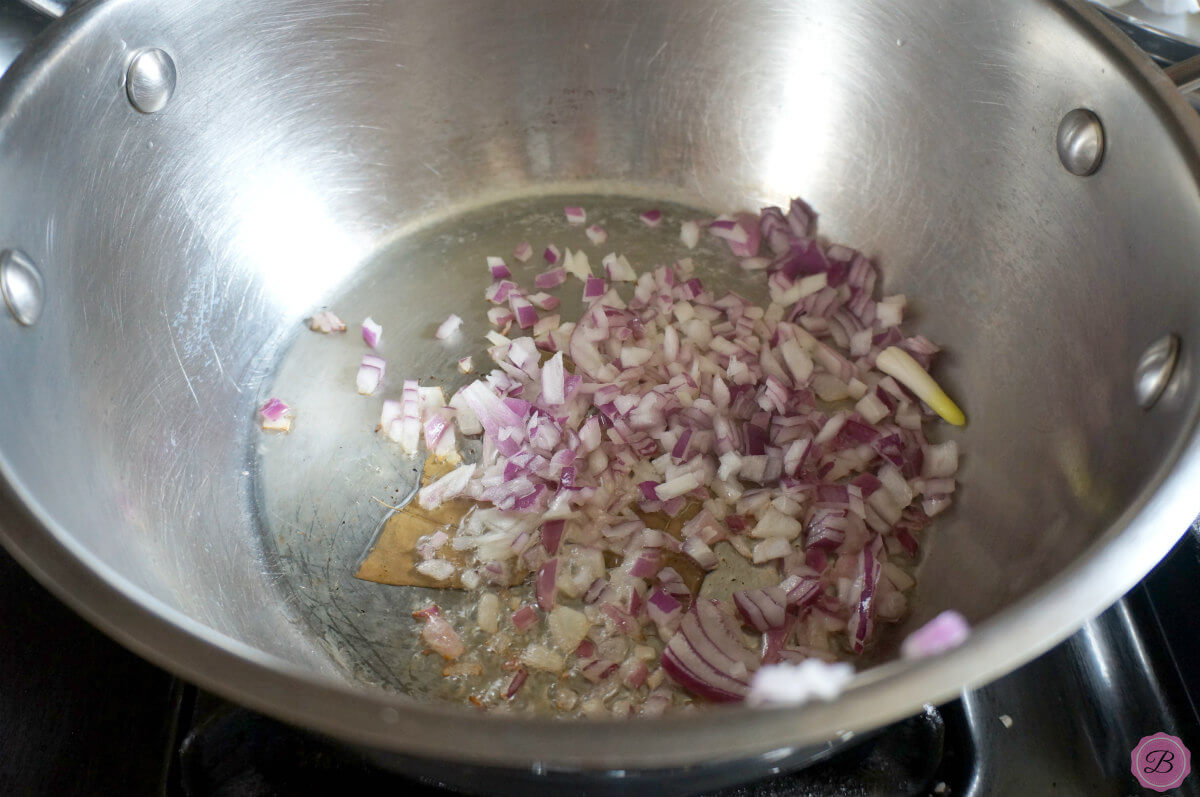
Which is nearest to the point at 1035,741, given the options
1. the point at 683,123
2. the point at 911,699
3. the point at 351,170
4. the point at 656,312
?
the point at 911,699

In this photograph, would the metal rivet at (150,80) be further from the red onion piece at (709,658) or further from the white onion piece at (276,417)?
the red onion piece at (709,658)

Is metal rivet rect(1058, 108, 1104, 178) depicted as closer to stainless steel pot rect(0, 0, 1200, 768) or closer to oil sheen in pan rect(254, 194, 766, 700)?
stainless steel pot rect(0, 0, 1200, 768)

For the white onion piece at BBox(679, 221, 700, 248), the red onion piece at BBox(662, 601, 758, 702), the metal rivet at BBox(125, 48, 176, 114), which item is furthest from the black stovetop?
the white onion piece at BBox(679, 221, 700, 248)

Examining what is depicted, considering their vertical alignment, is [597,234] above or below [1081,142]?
below

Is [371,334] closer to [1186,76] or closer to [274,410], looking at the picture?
[274,410]

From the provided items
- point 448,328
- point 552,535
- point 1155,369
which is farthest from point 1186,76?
point 448,328

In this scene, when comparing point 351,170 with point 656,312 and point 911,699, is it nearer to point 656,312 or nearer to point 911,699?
point 656,312
